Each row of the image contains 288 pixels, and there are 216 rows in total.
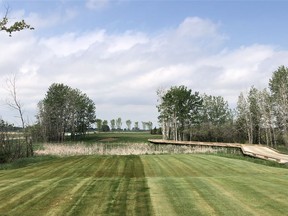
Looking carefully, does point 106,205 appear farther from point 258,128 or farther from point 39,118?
point 39,118

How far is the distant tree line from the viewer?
6406cm

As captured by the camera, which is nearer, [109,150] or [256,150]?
[256,150]

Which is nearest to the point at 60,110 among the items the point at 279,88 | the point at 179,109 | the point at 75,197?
the point at 179,109

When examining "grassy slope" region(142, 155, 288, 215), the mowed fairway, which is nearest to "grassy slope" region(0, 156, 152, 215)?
the mowed fairway

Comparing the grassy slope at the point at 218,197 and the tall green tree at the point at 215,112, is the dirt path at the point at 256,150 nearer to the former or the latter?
the grassy slope at the point at 218,197

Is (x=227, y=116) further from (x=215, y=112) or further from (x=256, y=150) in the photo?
(x=256, y=150)

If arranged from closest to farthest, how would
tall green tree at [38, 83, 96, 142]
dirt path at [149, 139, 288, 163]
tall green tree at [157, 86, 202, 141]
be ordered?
dirt path at [149, 139, 288, 163] < tall green tree at [157, 86, 202, 141] < tall green tree at [38, 83, 96, 142]

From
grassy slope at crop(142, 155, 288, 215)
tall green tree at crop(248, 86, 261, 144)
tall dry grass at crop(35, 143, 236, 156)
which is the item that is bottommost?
grassy slope at crop(142, 155, 288, 215)

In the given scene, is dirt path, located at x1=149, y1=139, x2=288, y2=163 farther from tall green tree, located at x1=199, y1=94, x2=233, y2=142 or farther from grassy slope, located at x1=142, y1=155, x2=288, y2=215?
tall green tree, located at x1=199, y1=94, x2=233, y2=142

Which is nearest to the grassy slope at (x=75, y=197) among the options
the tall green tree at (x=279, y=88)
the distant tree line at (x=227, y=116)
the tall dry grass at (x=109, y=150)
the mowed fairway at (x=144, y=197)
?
the mowed fairway at (x=144, y=197)

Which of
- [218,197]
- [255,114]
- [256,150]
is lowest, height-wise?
[218,197]

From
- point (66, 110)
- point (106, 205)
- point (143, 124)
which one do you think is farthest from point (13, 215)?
point (143, 124)

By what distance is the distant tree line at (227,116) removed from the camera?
64062 millimetres

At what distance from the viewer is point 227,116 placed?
92.7 meters
